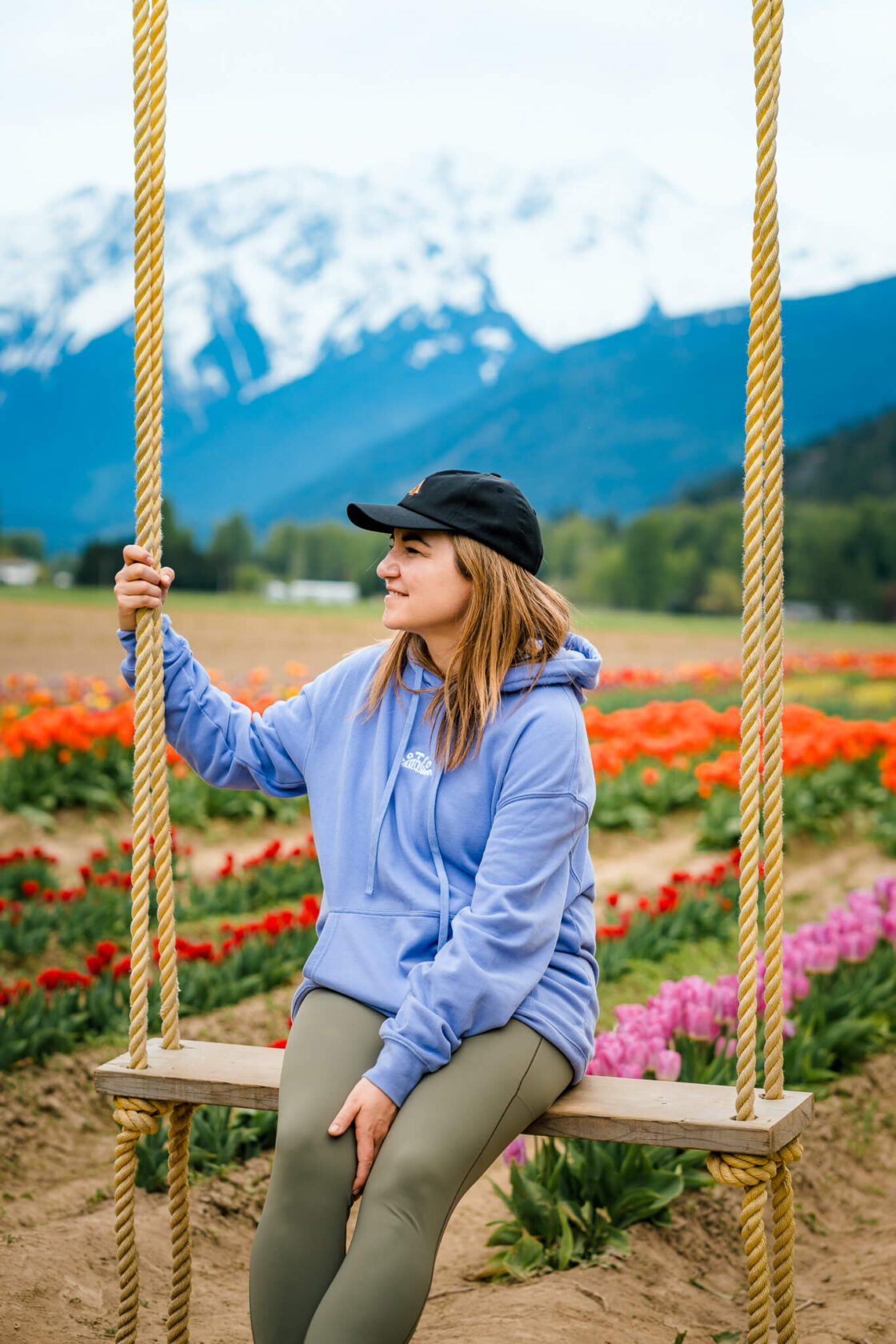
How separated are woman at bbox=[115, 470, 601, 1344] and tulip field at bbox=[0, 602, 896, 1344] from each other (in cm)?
73

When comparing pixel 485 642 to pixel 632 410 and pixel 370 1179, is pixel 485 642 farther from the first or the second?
pixel 632 410

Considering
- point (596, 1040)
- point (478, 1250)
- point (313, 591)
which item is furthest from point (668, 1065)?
point (313, 591)

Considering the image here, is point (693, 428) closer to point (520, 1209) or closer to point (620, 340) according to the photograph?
point (620, 340)

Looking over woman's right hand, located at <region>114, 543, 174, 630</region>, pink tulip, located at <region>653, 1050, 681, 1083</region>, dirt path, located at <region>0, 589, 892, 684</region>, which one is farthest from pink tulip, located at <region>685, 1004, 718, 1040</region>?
dirt path, located at <region>0, 589, 892, 684</region>

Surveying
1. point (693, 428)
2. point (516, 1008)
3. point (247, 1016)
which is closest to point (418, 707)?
point (516, 1008)

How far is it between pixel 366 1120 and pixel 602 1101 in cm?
42

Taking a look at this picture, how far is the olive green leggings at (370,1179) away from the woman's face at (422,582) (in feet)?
2.28

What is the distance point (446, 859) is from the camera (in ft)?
7.06

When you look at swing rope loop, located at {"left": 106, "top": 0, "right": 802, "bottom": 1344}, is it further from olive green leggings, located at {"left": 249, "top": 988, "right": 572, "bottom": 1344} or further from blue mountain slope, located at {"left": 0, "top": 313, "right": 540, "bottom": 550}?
blue mountain slope, located at {"left": 0, "top": 313, "right": 540, "bottom": 550}

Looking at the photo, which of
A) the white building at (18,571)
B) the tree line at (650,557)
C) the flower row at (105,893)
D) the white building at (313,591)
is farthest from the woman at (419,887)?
the white building at (313,591)

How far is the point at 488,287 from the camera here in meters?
33.8

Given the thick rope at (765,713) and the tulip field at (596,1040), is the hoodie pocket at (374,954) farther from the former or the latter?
the tulip field at (596,1040)

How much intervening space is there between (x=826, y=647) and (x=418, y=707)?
1272 cm

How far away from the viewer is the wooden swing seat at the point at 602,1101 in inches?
76.8
